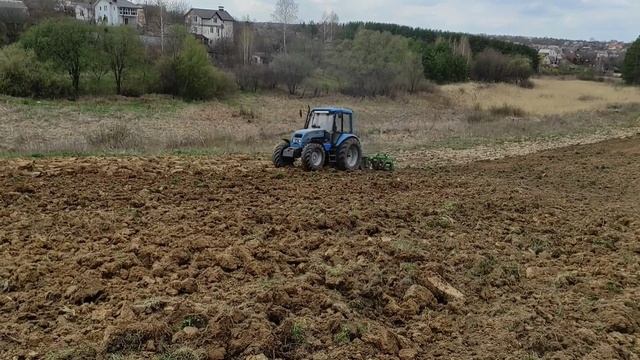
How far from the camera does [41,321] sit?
15.9ft

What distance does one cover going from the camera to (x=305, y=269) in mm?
6238

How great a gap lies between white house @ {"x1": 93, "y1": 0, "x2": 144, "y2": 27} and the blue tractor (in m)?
68.9

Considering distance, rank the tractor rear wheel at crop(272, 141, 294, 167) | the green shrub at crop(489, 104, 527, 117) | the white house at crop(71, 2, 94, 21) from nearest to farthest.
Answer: the tractor rear wheel at crop(272, 141, 294, 167) → the green shrub at crop(489, 104, 527, 117) → the white house at crop(71, 2, 94, 21)

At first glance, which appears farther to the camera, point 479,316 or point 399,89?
point 399,89

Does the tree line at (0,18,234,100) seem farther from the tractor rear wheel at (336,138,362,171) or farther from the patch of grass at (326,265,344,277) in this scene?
the patch of grass at (326,265,344,277)

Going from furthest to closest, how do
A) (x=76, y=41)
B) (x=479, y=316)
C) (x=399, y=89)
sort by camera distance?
1. (x=399, y=89)
2. (x=76, y=41)
3. (x=479, y=316)

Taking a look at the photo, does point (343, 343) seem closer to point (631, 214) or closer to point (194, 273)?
point (194, 273)

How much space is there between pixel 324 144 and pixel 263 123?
64.6 feet

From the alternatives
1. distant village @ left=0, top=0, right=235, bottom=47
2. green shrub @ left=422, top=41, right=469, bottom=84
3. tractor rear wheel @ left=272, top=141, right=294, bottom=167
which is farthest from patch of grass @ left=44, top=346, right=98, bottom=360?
distant village @ left=0, top=0, right=235, bottom=47

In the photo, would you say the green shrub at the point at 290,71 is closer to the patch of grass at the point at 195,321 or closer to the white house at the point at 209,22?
the white house at the point at 209,22

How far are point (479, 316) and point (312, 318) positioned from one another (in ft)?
5.91

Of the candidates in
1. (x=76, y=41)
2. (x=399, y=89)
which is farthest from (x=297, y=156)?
(x=399, y=89)

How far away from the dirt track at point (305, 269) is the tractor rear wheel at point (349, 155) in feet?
7.74

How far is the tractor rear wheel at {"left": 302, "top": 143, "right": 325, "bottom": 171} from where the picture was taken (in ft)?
42.6
